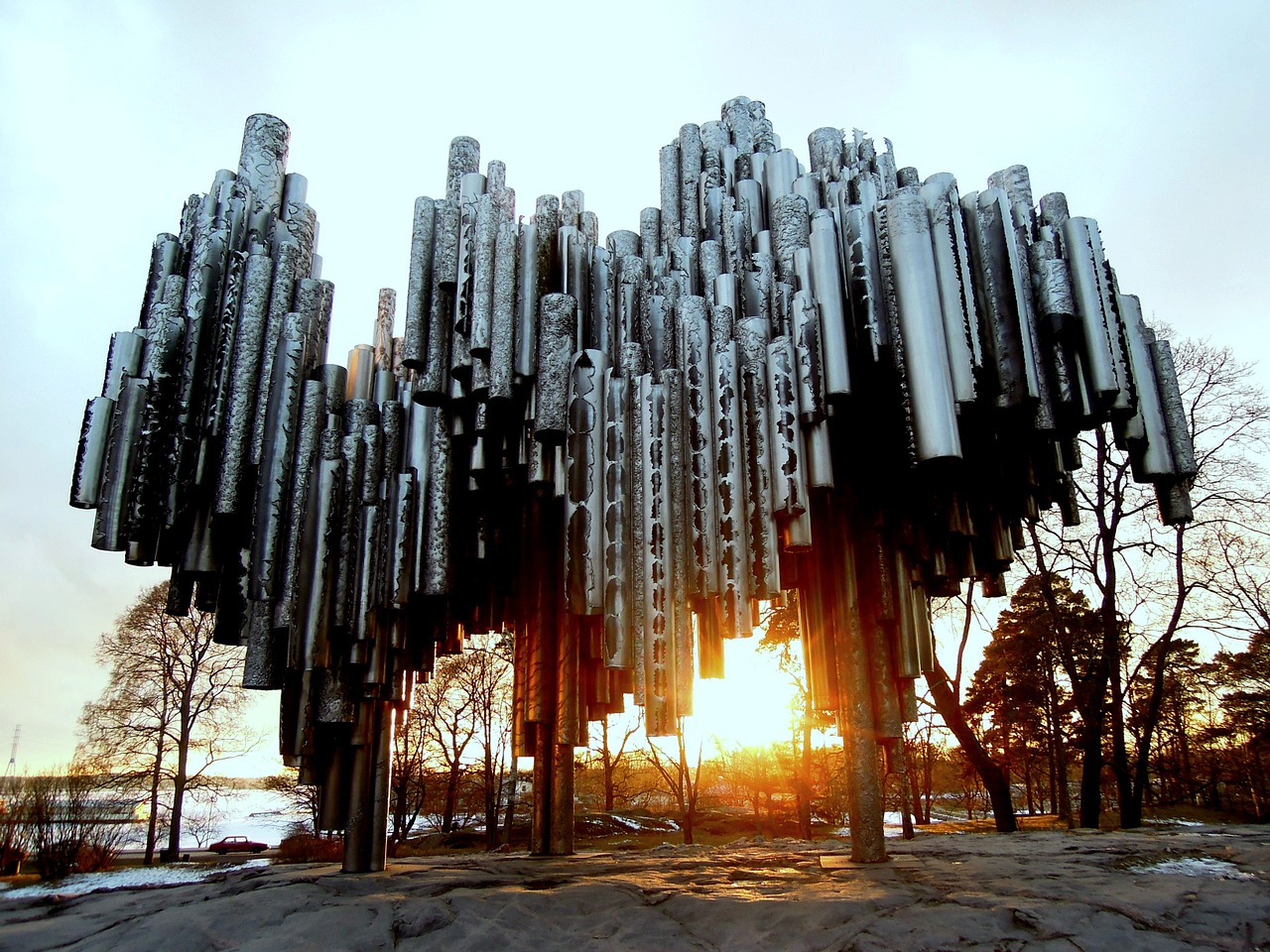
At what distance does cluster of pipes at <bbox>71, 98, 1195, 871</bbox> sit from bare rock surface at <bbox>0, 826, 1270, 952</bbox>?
1.39m

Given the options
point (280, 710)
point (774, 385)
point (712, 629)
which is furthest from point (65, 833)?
point (774, 385)

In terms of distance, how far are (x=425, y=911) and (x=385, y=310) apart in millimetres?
7172

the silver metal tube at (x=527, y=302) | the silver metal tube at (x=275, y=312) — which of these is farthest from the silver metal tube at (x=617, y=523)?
the silver metal tube at (x=275, y=312)

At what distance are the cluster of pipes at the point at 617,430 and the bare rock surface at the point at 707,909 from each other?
139 cm

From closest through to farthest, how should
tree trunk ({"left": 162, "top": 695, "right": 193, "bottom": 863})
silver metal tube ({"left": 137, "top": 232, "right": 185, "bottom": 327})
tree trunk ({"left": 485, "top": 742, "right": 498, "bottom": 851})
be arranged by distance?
silver metal tube ({"left": 137, "top": 232, "right": 185, "bottom": 327}), tree trunk ({"left": 162, "top": 695, "right": 193, "bottom": 863}), tree trunk ({"left": 485, "top": 742, "right": 498, "bottom": 851})

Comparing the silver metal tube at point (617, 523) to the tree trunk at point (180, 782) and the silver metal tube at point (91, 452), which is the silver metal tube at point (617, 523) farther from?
the tree trunk at point (180, 782)

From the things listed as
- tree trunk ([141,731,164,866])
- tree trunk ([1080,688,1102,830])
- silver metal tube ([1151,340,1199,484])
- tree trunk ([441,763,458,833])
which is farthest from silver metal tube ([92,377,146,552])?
tree trunk ([441,763,458,833])

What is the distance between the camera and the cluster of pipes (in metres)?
6.49

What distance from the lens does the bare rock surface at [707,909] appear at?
14.2 ft

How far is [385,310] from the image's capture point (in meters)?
10.2

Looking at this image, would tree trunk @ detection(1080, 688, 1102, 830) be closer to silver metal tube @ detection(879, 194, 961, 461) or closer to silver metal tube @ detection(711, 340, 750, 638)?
silver metal tube @ detection(711, 340, 750, 638)

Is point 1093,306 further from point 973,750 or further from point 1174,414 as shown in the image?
point 973,750

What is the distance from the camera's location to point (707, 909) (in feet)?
16.1

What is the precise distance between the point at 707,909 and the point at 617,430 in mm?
3592
